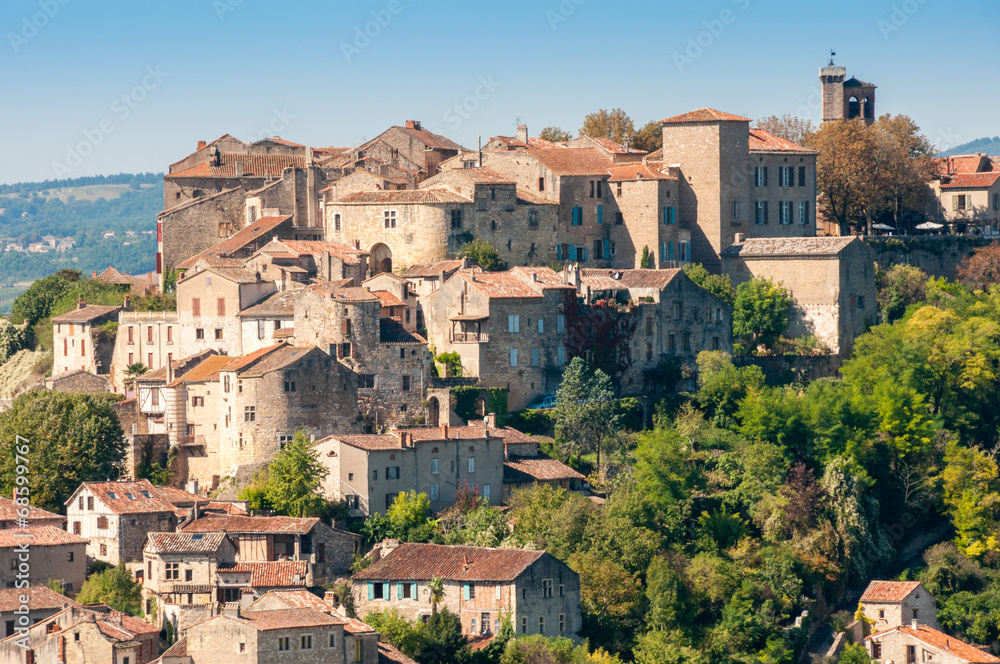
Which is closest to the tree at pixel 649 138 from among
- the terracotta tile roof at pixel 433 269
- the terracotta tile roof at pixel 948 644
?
the terracotta tile roof at pixel 433 269

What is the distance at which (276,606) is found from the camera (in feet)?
165

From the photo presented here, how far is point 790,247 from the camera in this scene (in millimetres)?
74000

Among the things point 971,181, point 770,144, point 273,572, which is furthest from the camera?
point 971,181

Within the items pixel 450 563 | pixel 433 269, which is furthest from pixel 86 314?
pixel 450 563

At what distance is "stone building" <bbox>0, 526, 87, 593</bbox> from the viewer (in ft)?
177

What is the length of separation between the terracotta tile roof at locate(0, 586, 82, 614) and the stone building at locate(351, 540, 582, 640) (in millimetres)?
8948

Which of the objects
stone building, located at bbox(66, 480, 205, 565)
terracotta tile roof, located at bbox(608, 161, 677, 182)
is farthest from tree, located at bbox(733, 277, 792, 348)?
stone building, located at bbox(66, 480, 205, 565)

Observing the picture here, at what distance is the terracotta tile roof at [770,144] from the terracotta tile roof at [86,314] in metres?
29.8

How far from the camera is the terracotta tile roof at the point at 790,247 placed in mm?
73375

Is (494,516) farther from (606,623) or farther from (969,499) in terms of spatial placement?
(969,499)

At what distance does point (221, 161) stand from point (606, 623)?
36.0 meters

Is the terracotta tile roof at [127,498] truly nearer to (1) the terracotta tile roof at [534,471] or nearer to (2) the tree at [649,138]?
(1) the terracotta tile roof at [534,471]

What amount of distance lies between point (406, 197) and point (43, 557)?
23.3 meters

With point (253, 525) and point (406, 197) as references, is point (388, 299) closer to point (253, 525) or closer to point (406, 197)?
point (406, 197)
